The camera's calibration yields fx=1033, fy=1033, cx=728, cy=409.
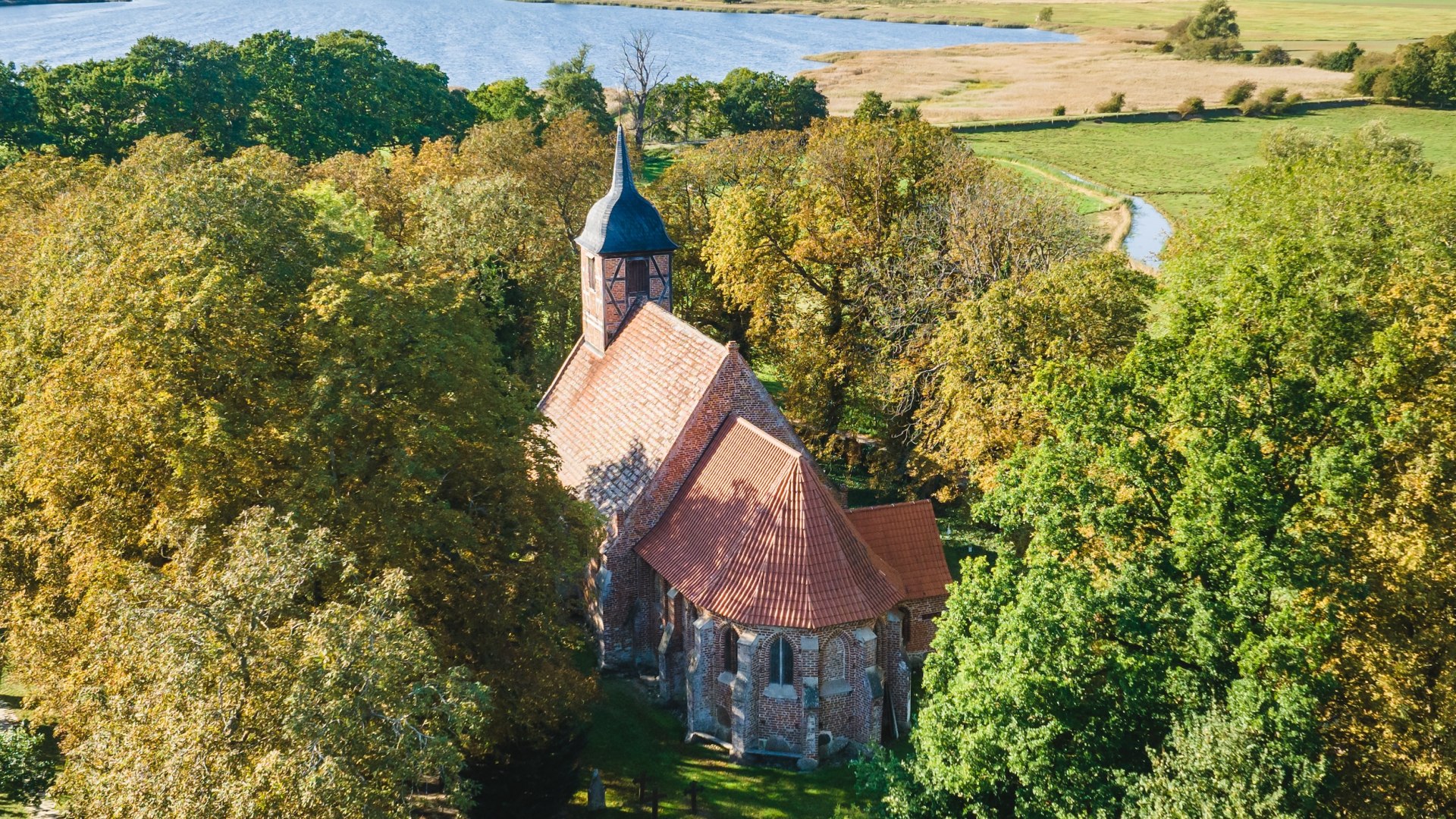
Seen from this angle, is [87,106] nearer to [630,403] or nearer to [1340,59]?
[630,403]

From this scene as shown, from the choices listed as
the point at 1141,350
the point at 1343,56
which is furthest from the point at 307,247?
the point at 1343,56

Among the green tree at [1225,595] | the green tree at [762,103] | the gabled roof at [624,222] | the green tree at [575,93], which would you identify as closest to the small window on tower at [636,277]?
the gabled roof at [624,222]

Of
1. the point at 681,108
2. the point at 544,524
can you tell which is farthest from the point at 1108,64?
the point at 544,524

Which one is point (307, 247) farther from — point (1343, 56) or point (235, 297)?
point (1343, 56)

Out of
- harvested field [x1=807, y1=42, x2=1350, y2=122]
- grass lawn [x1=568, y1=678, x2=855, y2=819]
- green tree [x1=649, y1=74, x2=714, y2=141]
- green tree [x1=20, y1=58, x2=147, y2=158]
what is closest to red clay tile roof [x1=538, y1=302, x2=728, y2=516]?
grass lawn [x1=568, y1=678, x2=855, y2=819]

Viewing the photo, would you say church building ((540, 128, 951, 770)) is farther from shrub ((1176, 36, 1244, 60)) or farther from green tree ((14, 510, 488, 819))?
shrub ((1176, 36, 1244, 60))

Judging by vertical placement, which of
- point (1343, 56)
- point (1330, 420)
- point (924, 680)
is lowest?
point (924, 680)
